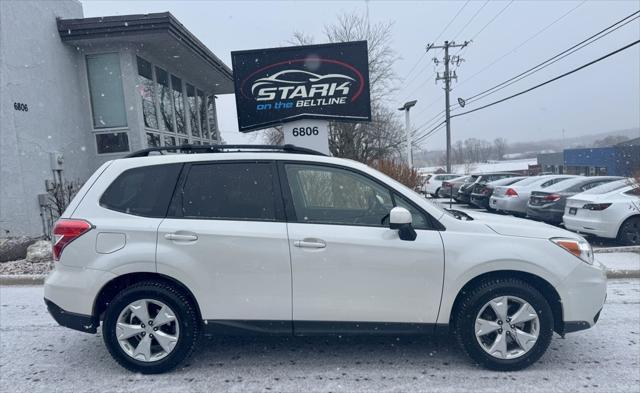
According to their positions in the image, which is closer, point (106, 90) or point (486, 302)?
point (486, 302)

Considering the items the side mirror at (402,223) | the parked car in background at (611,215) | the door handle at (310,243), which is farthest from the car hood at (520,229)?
the parked car in background at (611,215)

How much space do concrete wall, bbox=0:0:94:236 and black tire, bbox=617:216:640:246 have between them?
12.1 m

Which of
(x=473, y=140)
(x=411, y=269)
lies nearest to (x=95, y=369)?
(x=411, y=269)

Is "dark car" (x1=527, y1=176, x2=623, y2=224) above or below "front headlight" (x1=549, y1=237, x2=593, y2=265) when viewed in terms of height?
below

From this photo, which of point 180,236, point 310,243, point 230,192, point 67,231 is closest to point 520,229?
point 310,243

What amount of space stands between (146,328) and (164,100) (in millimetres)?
10303

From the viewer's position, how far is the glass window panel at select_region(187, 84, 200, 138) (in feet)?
48.5

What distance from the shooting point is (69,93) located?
9562mm

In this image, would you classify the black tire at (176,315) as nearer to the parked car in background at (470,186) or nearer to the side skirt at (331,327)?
the side skirt at (331,327)

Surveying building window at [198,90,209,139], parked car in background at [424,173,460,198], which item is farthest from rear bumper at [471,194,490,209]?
building window at [198,90,209,139]

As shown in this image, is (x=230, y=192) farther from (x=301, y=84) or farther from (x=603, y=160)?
(x=603, y=160)

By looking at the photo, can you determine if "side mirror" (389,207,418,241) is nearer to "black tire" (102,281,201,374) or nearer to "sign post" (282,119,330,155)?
"black tire" (102,281,201,374)

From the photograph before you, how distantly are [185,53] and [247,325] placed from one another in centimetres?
1000

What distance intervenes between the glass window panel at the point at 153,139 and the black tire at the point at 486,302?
375 inches
